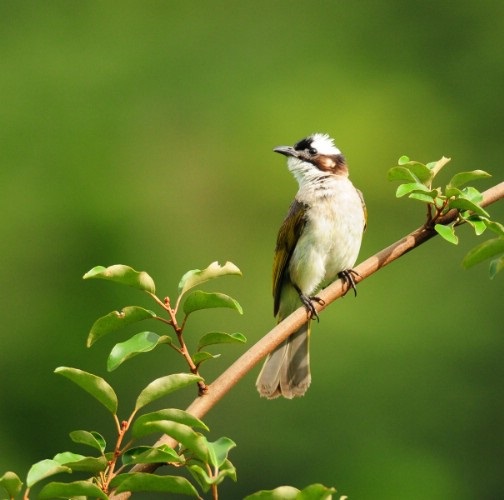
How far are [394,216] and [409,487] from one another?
3.31 meters

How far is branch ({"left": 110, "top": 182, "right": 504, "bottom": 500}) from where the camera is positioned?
217 cm

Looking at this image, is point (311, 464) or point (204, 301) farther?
point (311, 464)

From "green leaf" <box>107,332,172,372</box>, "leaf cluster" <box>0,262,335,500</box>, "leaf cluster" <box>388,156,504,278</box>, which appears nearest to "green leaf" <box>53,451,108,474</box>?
"leaf cluster" <box>0,262,335,500</box>

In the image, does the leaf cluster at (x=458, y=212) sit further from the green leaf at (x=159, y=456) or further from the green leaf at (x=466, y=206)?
the green leaf at (x=159, y=456)

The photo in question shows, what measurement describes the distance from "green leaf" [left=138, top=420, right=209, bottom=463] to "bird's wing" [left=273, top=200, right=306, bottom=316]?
270 centimetres

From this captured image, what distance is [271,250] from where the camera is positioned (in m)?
12.9

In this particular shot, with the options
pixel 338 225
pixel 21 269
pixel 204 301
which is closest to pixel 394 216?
pixel 21 269

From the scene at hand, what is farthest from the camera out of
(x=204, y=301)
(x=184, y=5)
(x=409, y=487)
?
(x=184, y=5)

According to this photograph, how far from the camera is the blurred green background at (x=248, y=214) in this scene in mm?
11508

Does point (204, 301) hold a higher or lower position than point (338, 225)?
lower

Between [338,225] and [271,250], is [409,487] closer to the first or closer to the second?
[271,250]

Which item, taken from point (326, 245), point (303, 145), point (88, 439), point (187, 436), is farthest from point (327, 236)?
point (187, 436)

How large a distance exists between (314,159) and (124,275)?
272cm

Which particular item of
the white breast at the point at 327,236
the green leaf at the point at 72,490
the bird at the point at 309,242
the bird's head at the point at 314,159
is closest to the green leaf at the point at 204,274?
the green leaf at the point at 72,490
